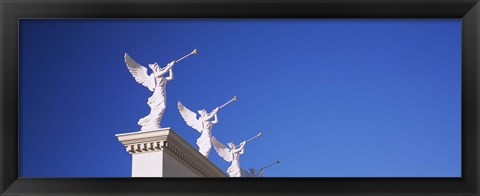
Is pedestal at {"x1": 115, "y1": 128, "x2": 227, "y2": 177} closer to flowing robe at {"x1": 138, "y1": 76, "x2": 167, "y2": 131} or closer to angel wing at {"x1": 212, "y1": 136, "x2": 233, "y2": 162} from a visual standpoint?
flowing robe at {"x1": 138, "y1": 76, "x2": 167, "y2": 131}

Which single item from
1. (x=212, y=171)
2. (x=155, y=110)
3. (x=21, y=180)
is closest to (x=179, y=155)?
(x=155, y=110)

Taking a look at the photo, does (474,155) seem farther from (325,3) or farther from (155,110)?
(155,110)

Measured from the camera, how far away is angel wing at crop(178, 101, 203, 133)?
21.9ft

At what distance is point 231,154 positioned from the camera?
7.90m

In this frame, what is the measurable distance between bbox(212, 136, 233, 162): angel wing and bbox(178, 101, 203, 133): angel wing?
0.38 metres

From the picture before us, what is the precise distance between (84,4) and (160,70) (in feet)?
12.8

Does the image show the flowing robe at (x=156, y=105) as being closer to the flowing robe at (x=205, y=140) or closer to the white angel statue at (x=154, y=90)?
the white angel statue at (x=154, y=90)

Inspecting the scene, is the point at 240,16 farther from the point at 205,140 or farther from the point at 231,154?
the point at 231,154

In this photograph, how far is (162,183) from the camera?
168 cm

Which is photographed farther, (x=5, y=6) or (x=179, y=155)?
(x=179, y=155)

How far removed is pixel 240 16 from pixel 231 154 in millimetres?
6242

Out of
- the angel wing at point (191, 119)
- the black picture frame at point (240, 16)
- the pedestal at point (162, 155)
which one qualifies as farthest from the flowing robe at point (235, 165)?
the black picture frame at point (240, 16)

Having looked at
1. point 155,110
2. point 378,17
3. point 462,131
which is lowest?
point 462,131

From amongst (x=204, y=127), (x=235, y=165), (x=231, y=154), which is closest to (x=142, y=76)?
(x=204, y=127)
